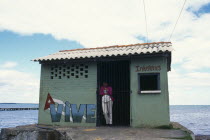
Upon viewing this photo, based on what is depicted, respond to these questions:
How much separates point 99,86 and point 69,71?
1.95m

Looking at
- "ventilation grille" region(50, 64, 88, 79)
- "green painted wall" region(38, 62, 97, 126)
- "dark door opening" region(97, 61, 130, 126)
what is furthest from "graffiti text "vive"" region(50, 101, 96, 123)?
"dark door opening" region(97, 61, 130, 126)

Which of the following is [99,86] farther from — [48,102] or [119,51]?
[48,102]

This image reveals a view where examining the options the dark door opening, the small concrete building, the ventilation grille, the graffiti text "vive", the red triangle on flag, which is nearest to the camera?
the small concrete building

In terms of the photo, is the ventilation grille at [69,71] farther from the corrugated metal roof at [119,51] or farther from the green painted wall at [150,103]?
the green painted wall at [150,103]

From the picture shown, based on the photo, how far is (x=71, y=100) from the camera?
11.3m

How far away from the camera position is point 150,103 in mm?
10039

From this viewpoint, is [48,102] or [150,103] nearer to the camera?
[150,103]

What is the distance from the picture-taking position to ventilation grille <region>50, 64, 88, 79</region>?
37.4 feet

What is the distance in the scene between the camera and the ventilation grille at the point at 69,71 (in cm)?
1141

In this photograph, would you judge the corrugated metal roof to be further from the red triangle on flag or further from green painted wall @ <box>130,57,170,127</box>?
the red triangle on flag

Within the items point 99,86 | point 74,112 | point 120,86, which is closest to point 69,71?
point 99,86

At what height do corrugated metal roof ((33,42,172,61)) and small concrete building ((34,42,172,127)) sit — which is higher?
corrugated metal roof ((33,42,172,61))

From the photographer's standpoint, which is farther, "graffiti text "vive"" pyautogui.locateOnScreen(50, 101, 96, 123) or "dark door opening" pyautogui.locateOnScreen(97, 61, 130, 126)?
"dark door opening" pyautogui.locateOnScreen(97, 61, 130, 126)

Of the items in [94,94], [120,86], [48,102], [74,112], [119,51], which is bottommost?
[74,112]
